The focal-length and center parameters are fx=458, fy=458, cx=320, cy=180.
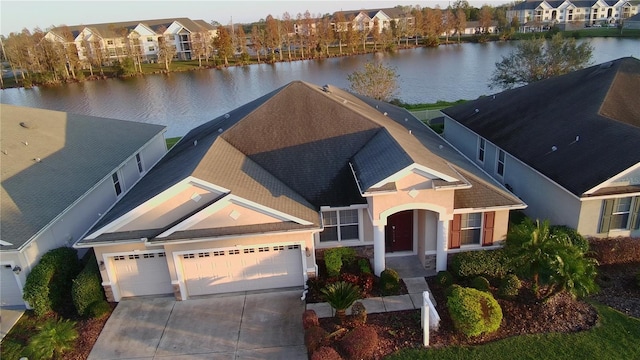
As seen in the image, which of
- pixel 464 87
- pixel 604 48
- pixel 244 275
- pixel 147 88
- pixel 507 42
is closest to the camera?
pixel 244 275

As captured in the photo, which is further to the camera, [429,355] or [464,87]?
[464,87]

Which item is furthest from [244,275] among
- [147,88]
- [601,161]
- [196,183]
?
[147,88]

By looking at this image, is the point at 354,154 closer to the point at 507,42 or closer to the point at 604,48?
the point at 604,48

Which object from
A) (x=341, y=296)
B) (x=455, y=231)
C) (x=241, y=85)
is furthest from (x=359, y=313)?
(x=241, y=85)

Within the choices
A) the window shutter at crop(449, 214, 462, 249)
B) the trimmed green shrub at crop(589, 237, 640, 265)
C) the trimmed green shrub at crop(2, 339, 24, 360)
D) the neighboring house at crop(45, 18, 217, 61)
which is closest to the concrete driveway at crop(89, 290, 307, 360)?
the trimmed green shrub at crop(2, 339, 24, 360)

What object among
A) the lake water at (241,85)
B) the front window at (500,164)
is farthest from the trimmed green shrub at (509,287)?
the lake water at (241,85)

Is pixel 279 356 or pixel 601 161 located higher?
pixel 601 161
